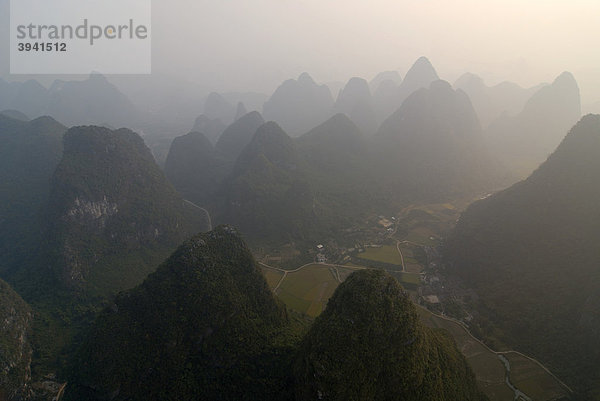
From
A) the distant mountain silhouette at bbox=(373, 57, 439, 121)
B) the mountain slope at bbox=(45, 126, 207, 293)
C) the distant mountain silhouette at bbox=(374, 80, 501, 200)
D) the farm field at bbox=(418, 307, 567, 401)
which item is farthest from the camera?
the distant mountain silhouette at bbox=(373, 57, 439, 121)

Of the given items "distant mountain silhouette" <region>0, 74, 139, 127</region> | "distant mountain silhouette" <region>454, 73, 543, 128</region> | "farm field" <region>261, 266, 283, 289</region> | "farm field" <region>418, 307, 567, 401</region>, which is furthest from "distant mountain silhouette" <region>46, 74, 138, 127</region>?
"distant mountain silhouette" <region>454, 73, 543, 128</region>

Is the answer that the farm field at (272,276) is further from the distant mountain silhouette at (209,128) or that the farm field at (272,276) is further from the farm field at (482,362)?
the distant mountain silhouette at (209,128)

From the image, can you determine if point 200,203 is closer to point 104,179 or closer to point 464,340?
point 104,179

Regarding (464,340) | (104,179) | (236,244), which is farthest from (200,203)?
(464,340)

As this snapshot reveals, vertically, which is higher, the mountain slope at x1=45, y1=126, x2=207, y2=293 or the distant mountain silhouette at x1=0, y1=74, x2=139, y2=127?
the distant mountain silhouette at x1=0, y1=74, x2=139, y2=127

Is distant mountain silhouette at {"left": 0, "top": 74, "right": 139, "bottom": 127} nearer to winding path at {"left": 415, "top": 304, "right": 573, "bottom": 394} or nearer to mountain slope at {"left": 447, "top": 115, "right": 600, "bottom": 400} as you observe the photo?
mountain slope at {"left": 447, "top": 115, "right": 600, "bottom": 400}

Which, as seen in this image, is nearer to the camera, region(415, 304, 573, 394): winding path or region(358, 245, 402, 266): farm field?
region(415, 304, 573, 394): winding path

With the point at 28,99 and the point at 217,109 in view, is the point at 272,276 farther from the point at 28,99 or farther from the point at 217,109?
the point at 28,99

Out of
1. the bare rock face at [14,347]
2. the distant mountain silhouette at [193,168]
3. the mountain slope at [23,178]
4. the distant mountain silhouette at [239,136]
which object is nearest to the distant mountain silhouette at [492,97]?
the distant mountain silhouette at [239,136]
